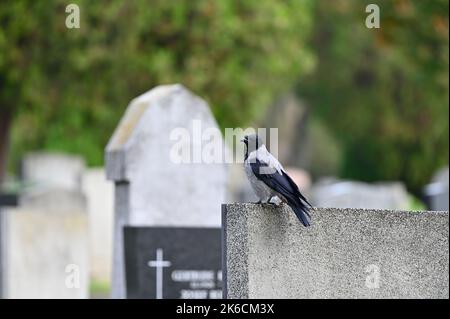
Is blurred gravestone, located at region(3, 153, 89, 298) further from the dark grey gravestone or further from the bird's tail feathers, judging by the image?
the bird's tail feathers

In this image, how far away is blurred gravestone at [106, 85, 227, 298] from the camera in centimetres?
1129

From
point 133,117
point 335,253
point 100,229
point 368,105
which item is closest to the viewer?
point 335,253

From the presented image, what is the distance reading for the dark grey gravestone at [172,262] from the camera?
11.2 m

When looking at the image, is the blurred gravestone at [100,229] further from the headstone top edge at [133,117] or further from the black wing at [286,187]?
the black wing at [286,187]

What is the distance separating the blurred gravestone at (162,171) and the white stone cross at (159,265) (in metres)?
0.28

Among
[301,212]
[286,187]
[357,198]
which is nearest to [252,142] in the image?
[286,187]

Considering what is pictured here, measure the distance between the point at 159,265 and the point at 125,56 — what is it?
11.0 m

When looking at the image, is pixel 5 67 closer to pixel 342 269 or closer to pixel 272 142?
pixel 272 142

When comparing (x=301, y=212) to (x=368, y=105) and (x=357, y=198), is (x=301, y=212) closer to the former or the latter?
(x=357, y=198)

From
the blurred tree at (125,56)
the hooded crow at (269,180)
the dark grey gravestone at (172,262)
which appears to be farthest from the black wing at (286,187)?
the blurred tree at (125,56)

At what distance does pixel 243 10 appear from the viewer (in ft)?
77.8

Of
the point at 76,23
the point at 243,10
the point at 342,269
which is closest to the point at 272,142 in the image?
the point at 342,269

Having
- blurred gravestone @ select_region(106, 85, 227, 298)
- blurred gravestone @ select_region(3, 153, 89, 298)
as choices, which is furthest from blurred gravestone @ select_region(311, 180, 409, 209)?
blurred gravestone @ select_region(106, 85, 227, 298)

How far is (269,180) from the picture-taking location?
7762 mm
